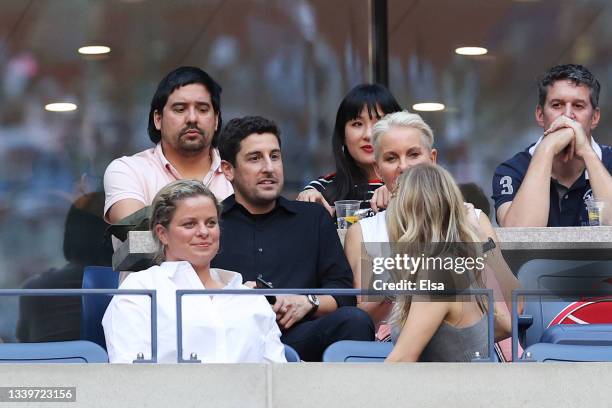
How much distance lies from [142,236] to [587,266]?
1.59 m

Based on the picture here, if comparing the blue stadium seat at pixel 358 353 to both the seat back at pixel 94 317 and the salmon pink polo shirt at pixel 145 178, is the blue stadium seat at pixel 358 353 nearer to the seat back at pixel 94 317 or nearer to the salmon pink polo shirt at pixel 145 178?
the seat back at pixel 94 317

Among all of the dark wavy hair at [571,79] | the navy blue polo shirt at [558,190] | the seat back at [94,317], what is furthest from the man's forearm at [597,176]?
the seat back at [94,317]

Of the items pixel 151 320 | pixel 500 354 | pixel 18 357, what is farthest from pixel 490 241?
pixel 18 357

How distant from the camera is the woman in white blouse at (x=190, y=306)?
16.9 feet

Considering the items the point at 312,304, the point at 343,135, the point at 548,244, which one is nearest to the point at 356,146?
the point at 343,135

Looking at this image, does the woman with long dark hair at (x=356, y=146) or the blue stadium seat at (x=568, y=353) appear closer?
the blue stadium seat at (x=568, y=353)

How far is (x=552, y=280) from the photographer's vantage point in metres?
5.77

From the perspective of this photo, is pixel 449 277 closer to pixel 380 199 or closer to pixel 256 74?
pixel 380 199

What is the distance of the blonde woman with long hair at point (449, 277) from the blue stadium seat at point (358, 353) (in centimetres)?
16

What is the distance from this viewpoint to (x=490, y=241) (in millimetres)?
5445

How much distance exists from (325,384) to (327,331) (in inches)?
15.3

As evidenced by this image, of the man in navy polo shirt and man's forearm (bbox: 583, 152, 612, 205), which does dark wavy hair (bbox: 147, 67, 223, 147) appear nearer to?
the man in navy polo shirt

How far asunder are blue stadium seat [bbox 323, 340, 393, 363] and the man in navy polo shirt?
1.26m

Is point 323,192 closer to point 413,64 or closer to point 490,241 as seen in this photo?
point 490,241
